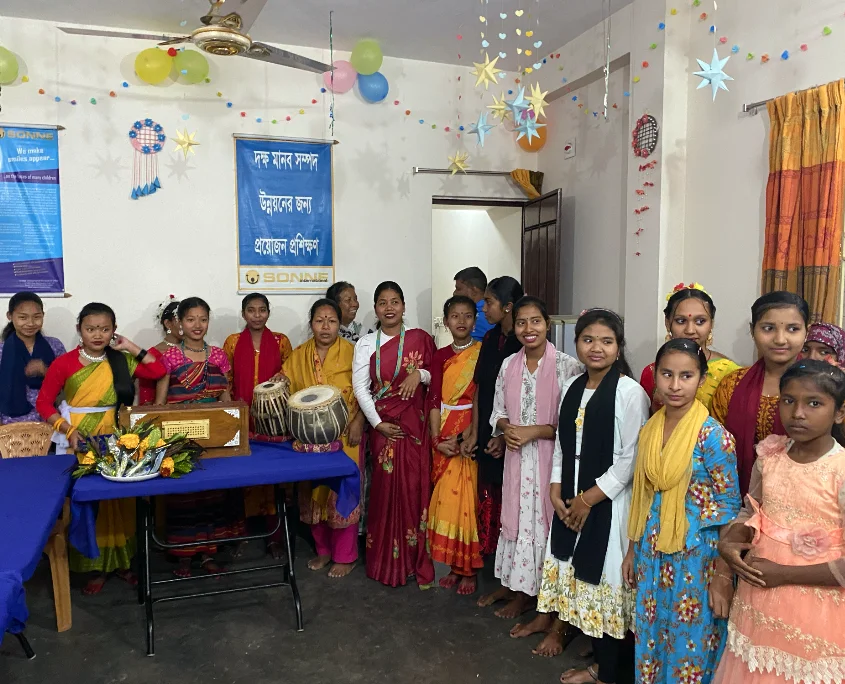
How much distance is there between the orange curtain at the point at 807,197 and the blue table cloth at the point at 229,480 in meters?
2.35

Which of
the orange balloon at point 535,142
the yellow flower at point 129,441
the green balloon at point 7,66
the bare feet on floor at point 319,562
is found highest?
the green balloon at point 7,66

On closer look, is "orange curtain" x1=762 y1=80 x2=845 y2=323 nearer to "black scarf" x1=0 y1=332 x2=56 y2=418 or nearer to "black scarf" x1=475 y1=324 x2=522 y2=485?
"black scarf" x1=475 y1=324 x2=522 y2=485

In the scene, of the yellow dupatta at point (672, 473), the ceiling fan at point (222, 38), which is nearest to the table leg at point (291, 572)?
the yellow dupatta at point (672, 473)

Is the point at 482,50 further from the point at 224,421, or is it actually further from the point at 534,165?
the point at 224,421

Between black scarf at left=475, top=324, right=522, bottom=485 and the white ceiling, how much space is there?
93.7 inches

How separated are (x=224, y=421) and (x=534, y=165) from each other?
12.5 ft

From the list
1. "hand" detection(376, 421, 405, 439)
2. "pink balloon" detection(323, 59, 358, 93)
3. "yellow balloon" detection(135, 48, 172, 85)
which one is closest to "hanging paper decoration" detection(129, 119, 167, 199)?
"yellow balloon" detection(135, 48, 172, 85)

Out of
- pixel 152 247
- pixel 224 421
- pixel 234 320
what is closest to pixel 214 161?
pixel 152 247

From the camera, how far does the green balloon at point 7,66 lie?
4.36 m

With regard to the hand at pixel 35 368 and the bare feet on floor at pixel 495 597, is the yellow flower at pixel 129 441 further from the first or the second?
the bare feet on floor at pixel 495 597

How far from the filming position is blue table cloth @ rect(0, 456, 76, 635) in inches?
75.6

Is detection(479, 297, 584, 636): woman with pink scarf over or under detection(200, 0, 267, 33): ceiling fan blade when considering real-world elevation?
under

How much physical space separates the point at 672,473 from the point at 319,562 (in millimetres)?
2302

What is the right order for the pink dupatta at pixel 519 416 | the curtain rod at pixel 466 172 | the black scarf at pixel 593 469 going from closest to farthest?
the black scarf at pixel 593 469 < the pink dupatta at pixel 519 416 < the curtain rod at pixel 466 172
